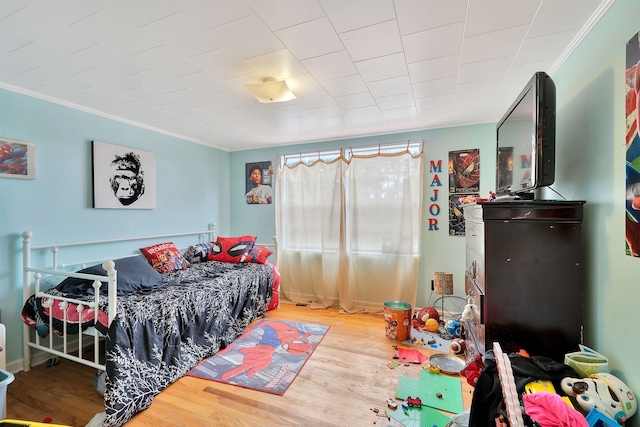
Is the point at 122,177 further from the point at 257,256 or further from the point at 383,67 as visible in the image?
the point at 383,67

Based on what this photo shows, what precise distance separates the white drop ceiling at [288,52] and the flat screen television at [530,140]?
35cm

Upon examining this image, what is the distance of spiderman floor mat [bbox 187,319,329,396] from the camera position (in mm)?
2090

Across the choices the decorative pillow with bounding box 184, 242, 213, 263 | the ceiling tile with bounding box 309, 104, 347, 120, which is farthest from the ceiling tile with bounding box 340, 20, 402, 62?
the decorative pillow with bounding box 184, 242, 213, 263

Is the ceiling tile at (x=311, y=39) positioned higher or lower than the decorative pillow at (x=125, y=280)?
higher

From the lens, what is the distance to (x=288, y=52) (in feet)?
5.68

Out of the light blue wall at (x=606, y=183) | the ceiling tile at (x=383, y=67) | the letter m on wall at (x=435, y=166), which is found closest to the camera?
the light blue wall at (x=606, y=183)

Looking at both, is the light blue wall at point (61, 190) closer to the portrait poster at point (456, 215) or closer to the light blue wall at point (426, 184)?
the light blue wall at point (426, 184)

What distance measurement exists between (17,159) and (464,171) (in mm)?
4169

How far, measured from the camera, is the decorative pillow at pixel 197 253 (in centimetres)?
350

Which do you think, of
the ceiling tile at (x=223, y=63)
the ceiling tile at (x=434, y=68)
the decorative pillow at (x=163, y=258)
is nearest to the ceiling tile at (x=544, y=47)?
the ceiling tile at (x=434, y=68)

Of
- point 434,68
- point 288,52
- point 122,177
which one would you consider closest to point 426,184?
point 434,68

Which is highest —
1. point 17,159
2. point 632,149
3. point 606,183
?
point 17,159

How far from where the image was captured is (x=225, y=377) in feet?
6.99

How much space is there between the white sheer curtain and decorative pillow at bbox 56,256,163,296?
183 cm
